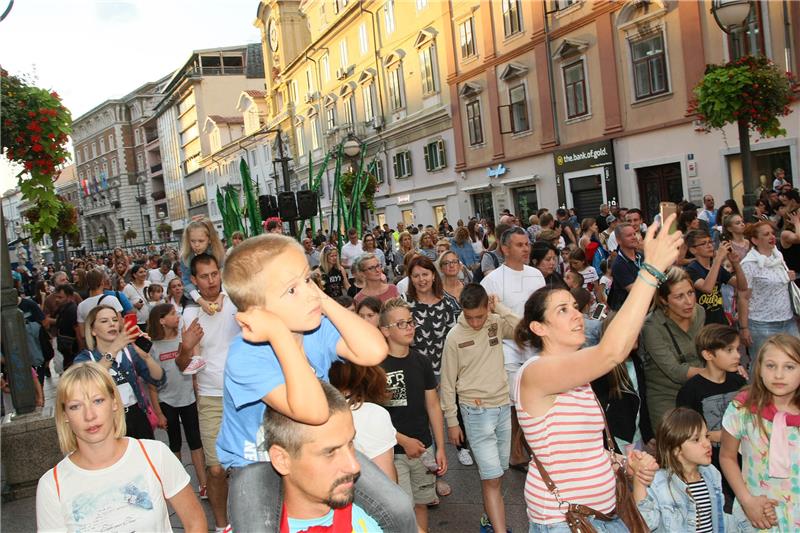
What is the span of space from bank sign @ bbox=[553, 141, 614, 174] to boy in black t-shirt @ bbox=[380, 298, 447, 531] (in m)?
19.9

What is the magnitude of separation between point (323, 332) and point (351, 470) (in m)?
0.81

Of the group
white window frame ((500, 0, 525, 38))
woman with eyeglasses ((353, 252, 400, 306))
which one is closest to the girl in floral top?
woman with eyeglasses ((353, 252, 400, 306))

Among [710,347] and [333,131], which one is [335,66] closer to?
[333,131]

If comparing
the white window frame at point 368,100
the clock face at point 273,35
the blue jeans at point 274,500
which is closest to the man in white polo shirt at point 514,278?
the blue jeans at point 274,500

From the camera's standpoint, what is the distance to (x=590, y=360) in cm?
278

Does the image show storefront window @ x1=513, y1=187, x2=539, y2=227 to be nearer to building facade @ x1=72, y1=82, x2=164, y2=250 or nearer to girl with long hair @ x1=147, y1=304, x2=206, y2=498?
girl with long hair @ x1=147, y1=304, x2=206, y2=498

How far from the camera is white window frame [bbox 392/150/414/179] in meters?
37.7

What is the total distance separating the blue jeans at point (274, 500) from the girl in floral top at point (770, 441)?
2.20m

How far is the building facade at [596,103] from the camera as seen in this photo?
19016 millimetres

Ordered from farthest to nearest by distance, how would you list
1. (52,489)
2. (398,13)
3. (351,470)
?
(398,13) < (52,489) < (351,470)

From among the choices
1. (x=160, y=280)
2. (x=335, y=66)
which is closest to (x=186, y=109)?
(x=335, y=66)

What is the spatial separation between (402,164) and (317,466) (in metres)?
36.7

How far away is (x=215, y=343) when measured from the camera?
5.46 meters

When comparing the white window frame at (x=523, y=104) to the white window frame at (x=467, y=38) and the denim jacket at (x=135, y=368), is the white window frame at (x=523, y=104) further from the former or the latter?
the denim jacket at (x=135, y=368)
